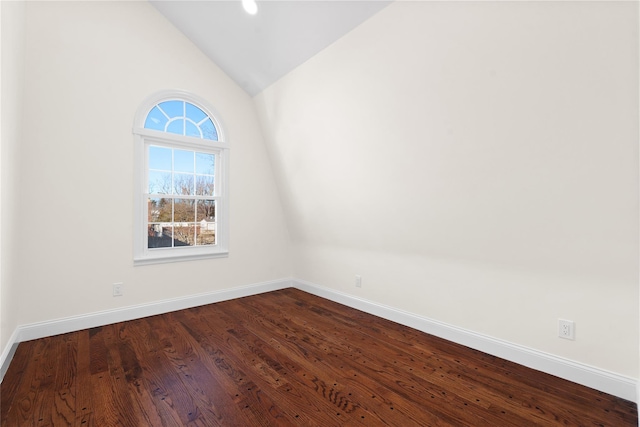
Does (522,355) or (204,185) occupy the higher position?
(204,185)

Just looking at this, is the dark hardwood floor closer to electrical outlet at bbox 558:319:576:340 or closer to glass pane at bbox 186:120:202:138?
electrical outlet at bbox 558:319:576:340

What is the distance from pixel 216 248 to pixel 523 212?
330 centimetres

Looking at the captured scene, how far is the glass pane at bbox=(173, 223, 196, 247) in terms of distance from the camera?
358 cm

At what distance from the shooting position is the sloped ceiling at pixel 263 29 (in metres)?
2.39

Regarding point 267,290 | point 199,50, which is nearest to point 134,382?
point 267,290

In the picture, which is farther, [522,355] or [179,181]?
[179,181]

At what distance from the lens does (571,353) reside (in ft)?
6.73

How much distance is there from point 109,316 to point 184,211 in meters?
1.32

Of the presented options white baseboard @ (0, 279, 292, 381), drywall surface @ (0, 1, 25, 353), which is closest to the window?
white baseboard @ (0, 279, 292, 381)

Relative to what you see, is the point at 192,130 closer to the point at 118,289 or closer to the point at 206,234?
the point at 206,234

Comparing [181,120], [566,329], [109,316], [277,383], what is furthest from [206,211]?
[566,329]

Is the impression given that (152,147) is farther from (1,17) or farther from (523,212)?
(523,212)

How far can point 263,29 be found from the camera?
9.27ft

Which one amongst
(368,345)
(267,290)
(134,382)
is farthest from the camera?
(267,290)
